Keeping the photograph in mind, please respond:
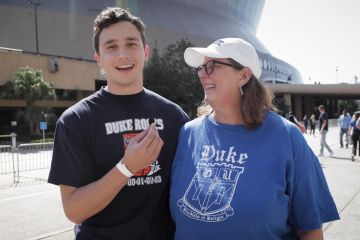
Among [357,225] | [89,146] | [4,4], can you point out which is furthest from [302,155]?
[4,4]

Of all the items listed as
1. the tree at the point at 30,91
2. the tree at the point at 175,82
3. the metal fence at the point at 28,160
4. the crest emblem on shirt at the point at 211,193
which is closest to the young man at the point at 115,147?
Result: the crest emblem on shirt at the point at 211,193

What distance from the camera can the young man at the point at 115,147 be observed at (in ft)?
7.42

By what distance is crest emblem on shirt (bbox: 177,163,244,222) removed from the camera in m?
2.20

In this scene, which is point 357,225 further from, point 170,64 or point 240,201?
point 170,64

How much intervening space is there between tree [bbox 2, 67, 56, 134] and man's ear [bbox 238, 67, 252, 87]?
94.4 feet

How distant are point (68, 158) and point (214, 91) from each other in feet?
3.19

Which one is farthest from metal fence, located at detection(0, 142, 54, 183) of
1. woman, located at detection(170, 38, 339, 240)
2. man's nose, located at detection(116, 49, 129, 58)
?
woman, located at detection(170, 38, 339, 240)

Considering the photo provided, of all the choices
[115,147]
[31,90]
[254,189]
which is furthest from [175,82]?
[254,189]

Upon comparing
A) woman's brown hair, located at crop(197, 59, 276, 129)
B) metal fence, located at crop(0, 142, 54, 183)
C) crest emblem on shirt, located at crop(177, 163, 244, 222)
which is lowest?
metal fence, located at crop(0, 142, 54, 183)

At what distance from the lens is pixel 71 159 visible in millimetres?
2281

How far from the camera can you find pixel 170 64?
39812mm

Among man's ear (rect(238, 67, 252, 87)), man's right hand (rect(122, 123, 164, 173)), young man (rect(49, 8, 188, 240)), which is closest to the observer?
man's right hand (rect(122, 123, 164, 173))

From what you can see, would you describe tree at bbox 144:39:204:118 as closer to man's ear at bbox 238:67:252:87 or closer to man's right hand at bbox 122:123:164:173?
man's ear at bbox 238:67:252:87

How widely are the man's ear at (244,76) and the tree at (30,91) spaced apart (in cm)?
2878
